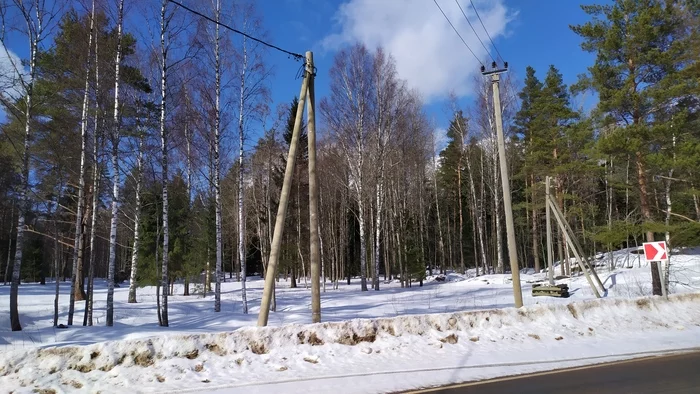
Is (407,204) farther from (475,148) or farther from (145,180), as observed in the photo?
(145,180)

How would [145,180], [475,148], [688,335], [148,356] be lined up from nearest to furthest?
[148,356] < [688,335] < [145,180] < [475,148]

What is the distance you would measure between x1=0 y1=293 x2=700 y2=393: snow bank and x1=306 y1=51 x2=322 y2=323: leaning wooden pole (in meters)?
0.92

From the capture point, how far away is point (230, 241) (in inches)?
1950

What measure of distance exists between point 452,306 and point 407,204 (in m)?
22.8

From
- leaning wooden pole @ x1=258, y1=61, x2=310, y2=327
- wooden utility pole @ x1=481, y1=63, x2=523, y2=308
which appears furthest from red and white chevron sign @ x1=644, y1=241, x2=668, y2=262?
leaning wooden pole @ x1=258, y1=61, x2=310, y2=327

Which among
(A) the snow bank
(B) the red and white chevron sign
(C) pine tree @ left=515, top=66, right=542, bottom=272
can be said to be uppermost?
(C) pine tree @ left=515, top=66, right=542, bottom=272

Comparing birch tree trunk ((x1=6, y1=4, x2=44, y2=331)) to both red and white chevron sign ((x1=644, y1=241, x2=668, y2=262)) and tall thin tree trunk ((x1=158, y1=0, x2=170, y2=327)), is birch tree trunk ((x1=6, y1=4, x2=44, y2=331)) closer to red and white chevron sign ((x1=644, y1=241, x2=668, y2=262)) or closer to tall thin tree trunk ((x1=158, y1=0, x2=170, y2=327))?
tall thin tree trunk ((x1=158, y1=0, x2=170, y2=327))

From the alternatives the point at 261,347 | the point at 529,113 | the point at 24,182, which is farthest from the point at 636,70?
the point at 24,182

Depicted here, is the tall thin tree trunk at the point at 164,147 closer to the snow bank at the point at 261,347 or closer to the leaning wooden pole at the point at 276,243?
the leaning wooden pole at the point at 276,243

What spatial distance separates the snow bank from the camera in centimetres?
623

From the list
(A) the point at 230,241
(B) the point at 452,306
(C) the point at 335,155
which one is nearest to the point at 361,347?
(B) the point at 452,306

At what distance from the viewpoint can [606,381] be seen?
6941 millimetres

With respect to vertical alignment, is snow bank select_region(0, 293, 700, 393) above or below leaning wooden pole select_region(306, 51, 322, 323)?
below

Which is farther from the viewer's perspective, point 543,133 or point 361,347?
point 543,133
